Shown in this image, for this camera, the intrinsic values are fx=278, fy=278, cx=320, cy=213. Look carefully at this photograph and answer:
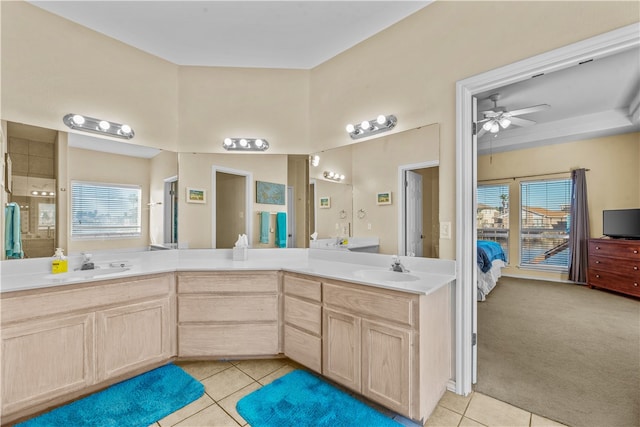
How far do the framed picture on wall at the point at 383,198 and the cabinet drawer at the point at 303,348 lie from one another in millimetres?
1185

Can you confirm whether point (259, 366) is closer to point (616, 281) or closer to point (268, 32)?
point (268, 32)

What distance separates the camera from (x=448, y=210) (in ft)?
6.40

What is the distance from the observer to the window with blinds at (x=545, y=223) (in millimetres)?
5094

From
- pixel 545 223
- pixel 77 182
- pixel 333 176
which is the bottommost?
pixel 545 223

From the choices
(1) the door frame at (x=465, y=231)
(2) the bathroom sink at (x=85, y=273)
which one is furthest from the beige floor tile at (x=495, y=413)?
(2) the bathroom sink at (x=85, y=273)

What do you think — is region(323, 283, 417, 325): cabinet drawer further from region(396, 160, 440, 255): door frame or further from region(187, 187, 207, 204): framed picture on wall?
region(187, 187, 207, 204): framed picture on wall

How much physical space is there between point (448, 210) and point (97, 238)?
9.11 feet

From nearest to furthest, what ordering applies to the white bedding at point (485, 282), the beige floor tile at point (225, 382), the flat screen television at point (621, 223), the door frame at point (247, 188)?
the beige floor tile at point (225, 382)
the door frame at point (247, 188)
the white bedding at point (485, 282)
the flat screen television at point (621, 223)

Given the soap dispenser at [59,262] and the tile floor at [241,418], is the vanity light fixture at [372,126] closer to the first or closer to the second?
the tile floor at [241,418]

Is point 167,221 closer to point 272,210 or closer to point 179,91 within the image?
point 272,210

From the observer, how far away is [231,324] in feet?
7.30

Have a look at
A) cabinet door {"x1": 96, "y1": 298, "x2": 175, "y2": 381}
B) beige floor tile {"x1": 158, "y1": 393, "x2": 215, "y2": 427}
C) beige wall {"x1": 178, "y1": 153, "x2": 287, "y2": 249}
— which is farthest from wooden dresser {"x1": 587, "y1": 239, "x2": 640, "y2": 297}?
cabinet door {"x1": 96, "y1": 298, "x2": 175, "y2": 381}

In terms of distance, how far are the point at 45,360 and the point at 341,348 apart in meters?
1.80

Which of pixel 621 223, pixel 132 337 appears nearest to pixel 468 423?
pixel 132 337
